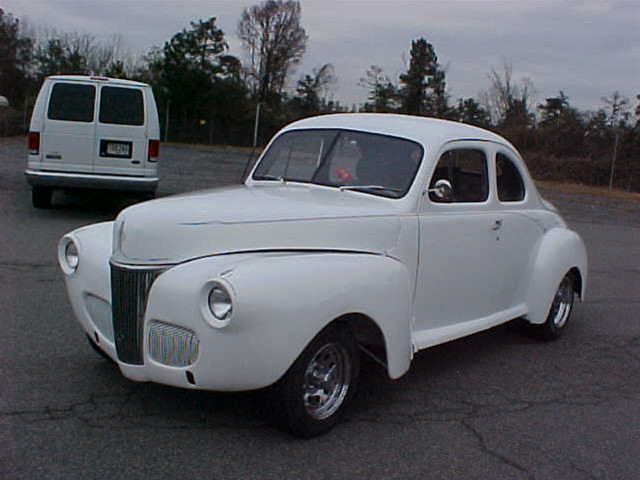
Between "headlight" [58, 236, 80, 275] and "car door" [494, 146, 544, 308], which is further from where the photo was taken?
"car door" [494, 146, 544, 308]

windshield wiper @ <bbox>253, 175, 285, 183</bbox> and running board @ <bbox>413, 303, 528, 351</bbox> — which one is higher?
windshield wiper @ <bbox>253, 175, 285, 183</bbox>

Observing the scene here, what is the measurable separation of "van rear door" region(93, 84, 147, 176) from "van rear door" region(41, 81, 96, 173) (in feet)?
0.49

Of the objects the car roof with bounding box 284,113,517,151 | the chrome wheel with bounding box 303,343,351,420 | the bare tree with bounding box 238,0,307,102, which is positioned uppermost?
the bare tree with bounding box 238,0,307,102

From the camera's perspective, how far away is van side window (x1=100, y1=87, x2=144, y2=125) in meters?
12.3

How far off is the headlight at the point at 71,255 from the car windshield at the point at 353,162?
62.5 inches

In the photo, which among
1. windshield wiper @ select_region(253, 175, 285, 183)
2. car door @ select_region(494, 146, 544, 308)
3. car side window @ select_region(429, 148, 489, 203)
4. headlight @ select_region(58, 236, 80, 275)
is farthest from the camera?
car door @ select_region(494, 146, 544, 308)

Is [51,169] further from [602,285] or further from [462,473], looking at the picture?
[462,473]

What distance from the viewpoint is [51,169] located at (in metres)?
12.1

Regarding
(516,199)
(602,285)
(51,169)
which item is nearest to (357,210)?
(516,199)

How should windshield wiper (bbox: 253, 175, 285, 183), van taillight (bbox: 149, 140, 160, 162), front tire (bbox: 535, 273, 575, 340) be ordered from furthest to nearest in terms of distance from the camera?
van taillight (bbox: 149, 140, 160, 162), front tire (bbox: 535, 273, 575, 340), windshield wiper (bbox: 253, 175, 285, 183)

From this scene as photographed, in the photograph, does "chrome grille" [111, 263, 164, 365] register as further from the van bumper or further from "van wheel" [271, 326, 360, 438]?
the van bumper

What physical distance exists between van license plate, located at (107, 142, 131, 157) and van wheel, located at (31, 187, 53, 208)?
1.34 meters

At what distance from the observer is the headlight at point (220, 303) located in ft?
12.6

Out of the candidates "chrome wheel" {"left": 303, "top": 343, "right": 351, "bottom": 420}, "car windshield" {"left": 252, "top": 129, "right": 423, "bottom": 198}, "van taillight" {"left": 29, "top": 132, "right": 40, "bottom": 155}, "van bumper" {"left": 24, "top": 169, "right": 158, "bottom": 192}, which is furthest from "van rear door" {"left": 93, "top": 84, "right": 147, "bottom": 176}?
"chrome wheel" {"left": 303, "top": 343, "right": 351, "bottom": 420}
